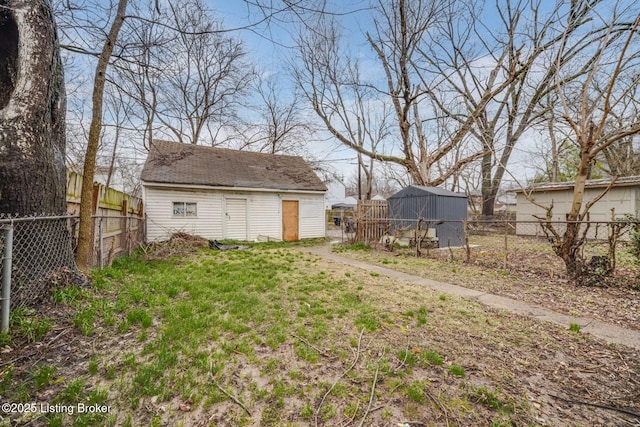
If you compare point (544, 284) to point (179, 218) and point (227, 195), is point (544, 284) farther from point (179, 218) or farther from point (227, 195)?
point (179, 218)

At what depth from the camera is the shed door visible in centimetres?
1229

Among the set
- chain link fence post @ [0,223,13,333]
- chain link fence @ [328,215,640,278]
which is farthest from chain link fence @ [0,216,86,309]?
chain link fence @ [328,215,640,278]

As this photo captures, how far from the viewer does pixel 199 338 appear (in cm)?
307

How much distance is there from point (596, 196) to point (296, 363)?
509 inches

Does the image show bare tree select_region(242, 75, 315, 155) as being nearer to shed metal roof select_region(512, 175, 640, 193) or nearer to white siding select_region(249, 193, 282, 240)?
white siding select_region(249, 193, 282, 240)

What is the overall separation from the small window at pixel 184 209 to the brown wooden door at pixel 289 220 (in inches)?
153

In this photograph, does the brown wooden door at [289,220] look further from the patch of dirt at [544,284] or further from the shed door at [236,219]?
the patch of dirt at [544,284]

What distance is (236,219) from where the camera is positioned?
12453mm

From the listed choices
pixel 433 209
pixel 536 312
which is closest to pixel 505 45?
pixel 433 209

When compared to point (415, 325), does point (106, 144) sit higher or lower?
higher

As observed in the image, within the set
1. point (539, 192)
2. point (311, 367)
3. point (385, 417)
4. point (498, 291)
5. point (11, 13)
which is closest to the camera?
point (385, 417)

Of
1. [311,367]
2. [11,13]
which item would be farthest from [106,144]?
[311,367]

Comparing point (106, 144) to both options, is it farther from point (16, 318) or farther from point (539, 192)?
point (539, 192)

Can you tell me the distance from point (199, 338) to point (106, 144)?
1897cm
